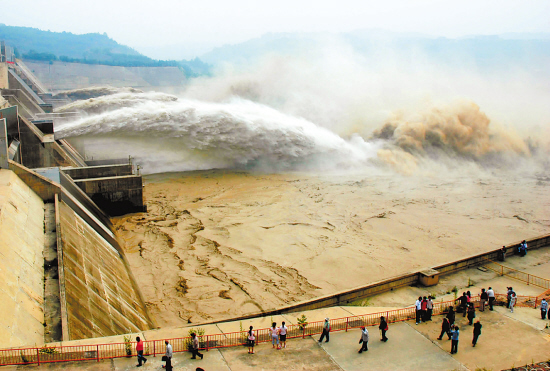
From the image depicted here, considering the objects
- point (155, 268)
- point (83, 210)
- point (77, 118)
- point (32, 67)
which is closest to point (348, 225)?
point (155, 268)

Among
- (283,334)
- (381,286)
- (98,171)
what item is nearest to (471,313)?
(381,286)

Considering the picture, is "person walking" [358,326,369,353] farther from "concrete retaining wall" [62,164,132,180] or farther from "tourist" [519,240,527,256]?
"concrete retaining wall" [62,164,132,180]

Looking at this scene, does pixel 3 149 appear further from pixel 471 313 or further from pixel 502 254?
pixel 502 254

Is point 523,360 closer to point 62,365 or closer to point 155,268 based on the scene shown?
point 62,365

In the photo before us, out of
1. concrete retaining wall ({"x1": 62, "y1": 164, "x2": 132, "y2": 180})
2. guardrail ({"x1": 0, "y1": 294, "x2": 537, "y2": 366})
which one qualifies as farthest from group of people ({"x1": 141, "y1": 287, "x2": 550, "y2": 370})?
concrete retaining wall ({"x1": 62, "y1": 164, "x2": 132, "y2": 180})

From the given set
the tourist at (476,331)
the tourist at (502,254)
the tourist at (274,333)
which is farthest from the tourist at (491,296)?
the tourist at (274,333)

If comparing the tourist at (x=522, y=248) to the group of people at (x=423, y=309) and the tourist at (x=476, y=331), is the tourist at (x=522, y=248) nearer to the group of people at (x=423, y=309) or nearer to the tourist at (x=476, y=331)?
the group of people at (x=423, y=309)
